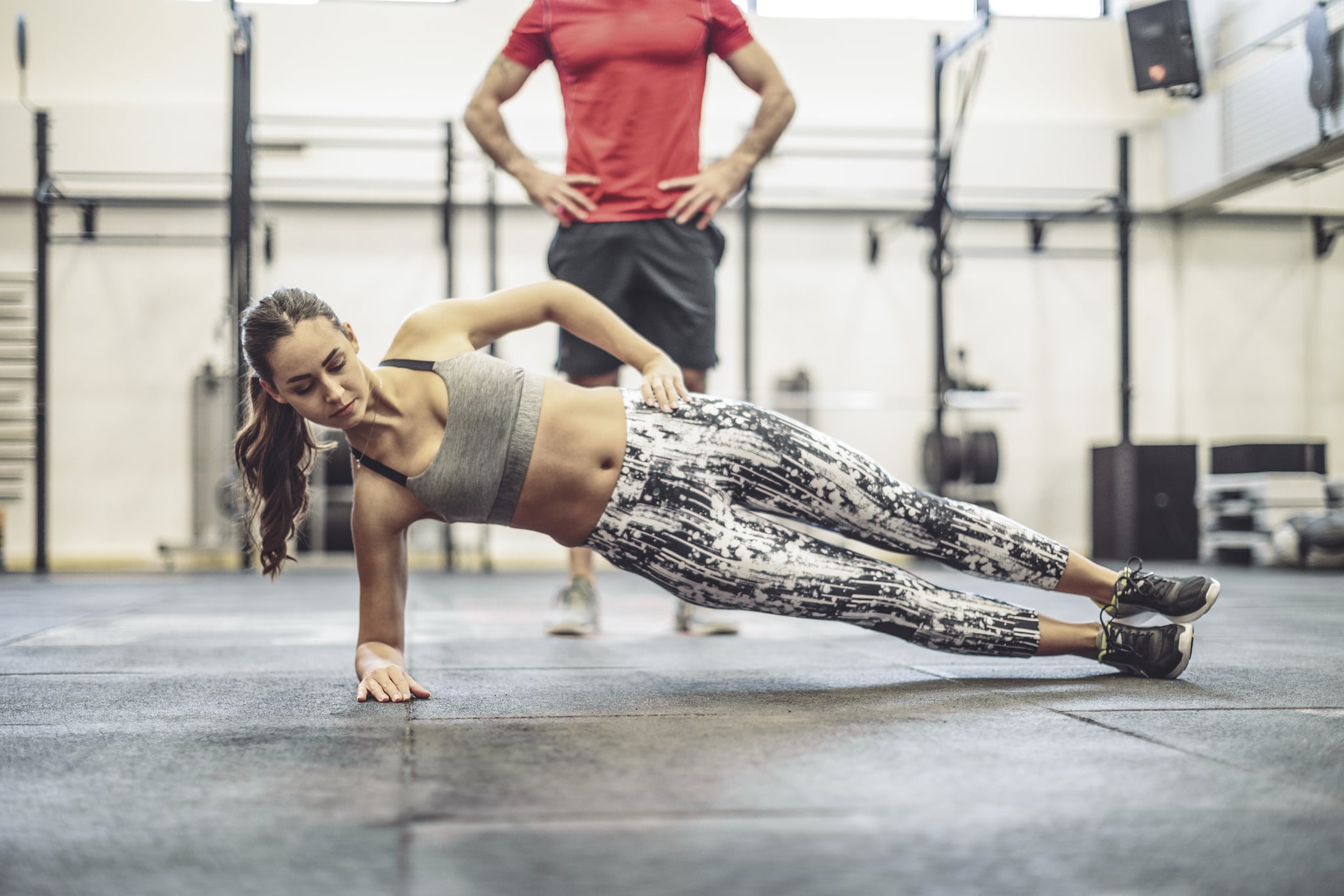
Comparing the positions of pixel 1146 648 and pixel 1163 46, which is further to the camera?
pixel 1163 46

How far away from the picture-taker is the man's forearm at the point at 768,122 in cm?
233

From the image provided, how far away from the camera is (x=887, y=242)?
6.73 meters

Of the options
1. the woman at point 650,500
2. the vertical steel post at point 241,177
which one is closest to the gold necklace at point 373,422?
the woman at point 650,500

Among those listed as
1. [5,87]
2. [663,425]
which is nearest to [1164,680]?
[663,425]

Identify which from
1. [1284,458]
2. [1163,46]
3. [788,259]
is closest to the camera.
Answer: [1163,46]

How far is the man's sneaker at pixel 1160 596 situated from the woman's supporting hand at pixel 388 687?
3.25 feet

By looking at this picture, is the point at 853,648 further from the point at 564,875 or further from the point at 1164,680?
the point at 564,875

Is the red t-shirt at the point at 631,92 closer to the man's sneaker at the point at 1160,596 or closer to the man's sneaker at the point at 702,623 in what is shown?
the man's sneaker at the point at 702,623

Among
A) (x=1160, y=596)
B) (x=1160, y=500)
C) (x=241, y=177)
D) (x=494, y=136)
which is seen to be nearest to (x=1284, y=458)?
(x=1160, y=500)

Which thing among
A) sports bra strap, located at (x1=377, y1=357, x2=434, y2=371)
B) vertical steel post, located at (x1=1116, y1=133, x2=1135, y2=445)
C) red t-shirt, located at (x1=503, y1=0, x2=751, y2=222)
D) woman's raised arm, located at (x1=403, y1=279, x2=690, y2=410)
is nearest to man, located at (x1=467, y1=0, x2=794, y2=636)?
red t-shirt, located at (x1=503, y1=0, x2=751, y2=222)

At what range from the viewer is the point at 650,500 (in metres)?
1.48

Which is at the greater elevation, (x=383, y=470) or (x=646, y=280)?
(x=646, y=280)

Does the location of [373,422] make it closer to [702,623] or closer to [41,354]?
[702,623]

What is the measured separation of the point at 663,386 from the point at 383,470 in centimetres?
40
